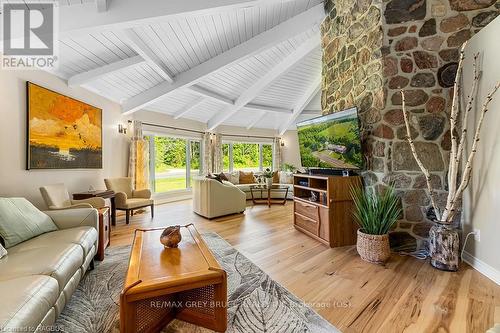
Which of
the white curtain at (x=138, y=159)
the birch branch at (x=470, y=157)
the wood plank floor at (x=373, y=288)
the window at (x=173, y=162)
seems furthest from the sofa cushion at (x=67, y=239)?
the window at (x=173, y=162)

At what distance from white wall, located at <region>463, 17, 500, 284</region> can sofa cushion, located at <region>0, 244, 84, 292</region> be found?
3.47 metres

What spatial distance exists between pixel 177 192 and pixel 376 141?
5.15m

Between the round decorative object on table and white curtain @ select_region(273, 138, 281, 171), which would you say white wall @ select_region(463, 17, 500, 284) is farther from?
white curtain @ select_region(273, 138, 281, 171)

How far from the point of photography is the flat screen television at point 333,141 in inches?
110

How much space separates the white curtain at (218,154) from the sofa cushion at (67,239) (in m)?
4.75

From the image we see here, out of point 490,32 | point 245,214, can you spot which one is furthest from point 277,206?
point 490,32

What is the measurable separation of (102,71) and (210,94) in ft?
6.93

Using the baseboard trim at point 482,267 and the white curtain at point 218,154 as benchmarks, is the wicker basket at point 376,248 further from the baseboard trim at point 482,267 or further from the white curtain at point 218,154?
the white curtain at point 218,154

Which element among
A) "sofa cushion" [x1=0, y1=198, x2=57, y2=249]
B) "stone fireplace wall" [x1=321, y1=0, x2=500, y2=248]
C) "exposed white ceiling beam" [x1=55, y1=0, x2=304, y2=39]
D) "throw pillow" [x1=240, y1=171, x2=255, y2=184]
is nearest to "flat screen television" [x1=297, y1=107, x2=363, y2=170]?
"stone fireplace wall" [x1=321, y1=0, x2=500, y2=248]

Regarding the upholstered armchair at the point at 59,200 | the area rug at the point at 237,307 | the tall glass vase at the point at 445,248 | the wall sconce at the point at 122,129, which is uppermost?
the wall sconce at the point at 122,129

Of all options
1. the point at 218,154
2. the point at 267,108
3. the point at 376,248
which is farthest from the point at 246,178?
the point at 376,248

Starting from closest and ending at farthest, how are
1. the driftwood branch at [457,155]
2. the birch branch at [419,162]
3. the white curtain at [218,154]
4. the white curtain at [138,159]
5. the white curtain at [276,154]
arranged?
the driftwood branch at [457,155], the birch branch at [419,162], the white curtain at [138,159], the white curtain at [218,154], the white curtain at [276,154]

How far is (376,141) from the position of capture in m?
2.82

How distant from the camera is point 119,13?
2.09m
